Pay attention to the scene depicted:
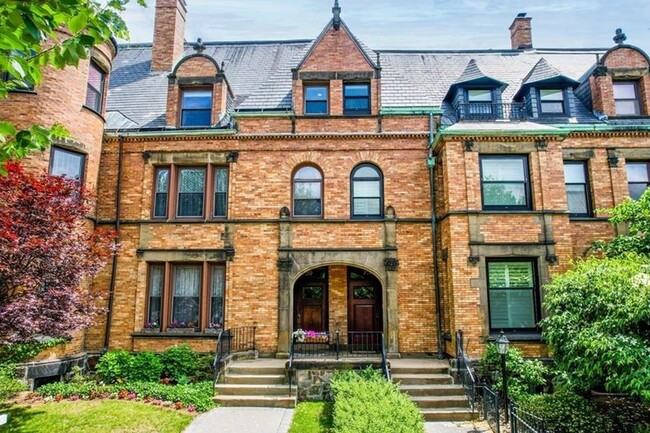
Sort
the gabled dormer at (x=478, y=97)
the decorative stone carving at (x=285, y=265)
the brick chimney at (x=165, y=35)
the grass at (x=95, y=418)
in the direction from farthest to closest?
the brick chimney at (x=165, y=35) < the gabled dormer at (x=478, y=97) < the decorative stone carving at (x=285, y=265) < the grass at (x=95, y=418)

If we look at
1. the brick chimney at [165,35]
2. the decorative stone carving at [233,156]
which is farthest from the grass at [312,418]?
the brick chimney at [165,35]

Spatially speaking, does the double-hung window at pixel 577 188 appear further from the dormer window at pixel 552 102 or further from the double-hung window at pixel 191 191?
the double-hung window at pixel 191 191

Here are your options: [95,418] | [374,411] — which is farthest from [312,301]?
[374,411]

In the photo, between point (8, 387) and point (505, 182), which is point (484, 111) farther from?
point (8, 387)

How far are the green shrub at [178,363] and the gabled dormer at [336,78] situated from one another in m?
8.24

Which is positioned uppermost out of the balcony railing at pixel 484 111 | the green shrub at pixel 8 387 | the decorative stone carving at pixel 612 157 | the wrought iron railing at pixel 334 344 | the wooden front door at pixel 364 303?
the balcony railing at pixel 484 111

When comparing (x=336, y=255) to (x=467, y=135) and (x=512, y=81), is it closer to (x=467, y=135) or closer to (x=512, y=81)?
(x=467, y=135)

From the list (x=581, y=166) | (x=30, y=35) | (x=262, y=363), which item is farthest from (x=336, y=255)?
(x=30, y=35)

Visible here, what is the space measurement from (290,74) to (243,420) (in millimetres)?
11569

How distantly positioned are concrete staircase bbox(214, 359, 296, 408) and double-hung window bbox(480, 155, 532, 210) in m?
7.64

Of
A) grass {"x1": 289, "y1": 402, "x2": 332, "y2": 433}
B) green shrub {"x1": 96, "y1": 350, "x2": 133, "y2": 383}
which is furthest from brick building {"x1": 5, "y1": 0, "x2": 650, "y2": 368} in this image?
grass {"x1": 289, "y1": 402, "x2": 332, "y2": 433}

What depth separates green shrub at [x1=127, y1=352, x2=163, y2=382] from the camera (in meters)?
11.5

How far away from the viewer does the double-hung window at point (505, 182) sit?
12586 millimetres

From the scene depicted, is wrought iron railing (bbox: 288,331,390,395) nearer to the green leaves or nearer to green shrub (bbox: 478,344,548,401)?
green shrub (bbox: 478,344,548,401)
